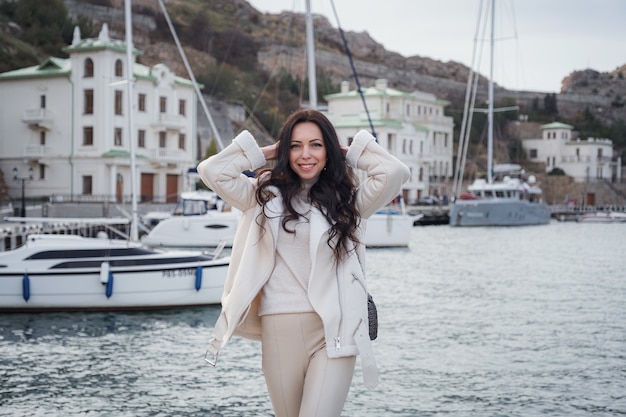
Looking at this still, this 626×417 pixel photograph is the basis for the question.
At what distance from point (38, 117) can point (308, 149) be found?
46793 mm

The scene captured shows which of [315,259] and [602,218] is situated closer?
[315,259]

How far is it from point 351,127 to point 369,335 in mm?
66036

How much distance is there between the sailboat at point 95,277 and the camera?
50.5ft

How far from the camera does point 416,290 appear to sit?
2119 centimetres

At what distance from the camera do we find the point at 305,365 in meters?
3.62

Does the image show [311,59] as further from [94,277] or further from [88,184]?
[88,184]

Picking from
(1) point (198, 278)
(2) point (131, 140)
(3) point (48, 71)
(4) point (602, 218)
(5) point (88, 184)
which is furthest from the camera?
(4) point (602, 218)

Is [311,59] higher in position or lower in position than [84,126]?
higher

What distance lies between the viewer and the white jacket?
Answer: 139 inches

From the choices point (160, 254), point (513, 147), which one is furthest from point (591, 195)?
point (160, 254)

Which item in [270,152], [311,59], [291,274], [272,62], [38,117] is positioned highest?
[272,62]

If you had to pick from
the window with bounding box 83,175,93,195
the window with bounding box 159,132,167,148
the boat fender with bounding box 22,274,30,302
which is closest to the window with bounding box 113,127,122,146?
the window with bounding box 83,175,93,195

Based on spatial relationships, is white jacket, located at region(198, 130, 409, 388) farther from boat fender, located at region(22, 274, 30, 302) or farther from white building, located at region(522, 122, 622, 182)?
white building, located at region(522, 122, 622, 182)

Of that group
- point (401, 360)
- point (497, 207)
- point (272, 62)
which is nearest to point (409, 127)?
point (497, 207)
